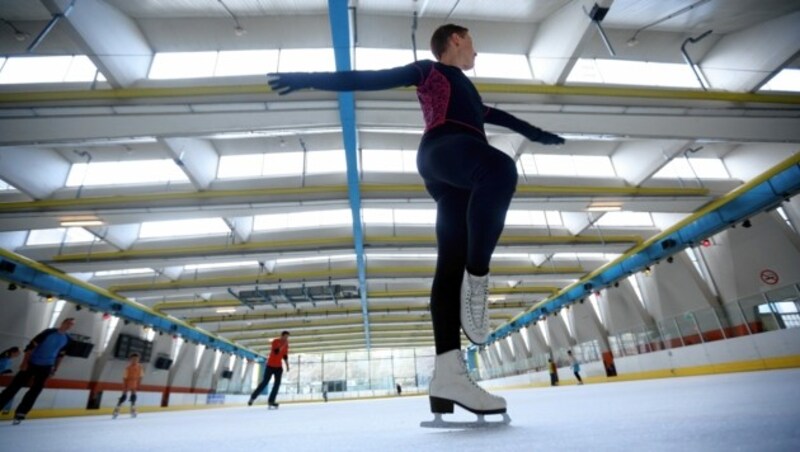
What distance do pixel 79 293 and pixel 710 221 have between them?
20905mm

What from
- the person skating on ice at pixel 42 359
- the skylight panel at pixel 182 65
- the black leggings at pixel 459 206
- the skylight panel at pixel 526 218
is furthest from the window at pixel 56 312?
the black leggings at pixel 459 206

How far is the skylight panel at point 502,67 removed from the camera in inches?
283

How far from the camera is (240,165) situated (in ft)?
30.8

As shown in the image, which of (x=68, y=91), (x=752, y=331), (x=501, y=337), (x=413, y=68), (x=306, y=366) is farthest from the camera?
(x=306, y=366)

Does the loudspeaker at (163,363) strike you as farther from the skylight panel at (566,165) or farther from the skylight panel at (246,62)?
the skylight panel at (566,165)

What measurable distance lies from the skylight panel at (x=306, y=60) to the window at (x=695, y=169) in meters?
9.57

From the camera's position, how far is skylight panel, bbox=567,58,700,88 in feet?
24.2

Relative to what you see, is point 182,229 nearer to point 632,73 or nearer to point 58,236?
point 58,236

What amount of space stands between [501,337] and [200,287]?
71.9ft

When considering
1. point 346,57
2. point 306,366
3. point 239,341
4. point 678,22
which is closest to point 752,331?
point 678,22

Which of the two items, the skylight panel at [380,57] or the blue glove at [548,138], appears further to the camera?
the skylight panel at [380,57]

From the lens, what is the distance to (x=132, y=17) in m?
6.41

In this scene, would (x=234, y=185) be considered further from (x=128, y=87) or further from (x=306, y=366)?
(x=306, y=366)

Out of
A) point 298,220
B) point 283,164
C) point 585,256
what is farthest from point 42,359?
point 585,256
